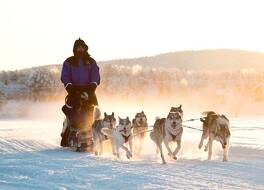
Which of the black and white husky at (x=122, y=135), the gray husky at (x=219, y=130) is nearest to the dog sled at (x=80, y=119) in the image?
the black and white husky at (x=122, y=135)

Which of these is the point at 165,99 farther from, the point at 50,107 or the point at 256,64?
the point at 256,64

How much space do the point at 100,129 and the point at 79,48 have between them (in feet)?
5.47

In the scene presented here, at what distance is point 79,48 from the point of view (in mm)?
11844

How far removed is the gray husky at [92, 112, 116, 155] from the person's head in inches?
54.4

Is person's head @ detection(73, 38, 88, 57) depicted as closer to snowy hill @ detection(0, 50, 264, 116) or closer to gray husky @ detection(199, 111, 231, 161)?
gray husky @ detection(199, 111, 231, 161)

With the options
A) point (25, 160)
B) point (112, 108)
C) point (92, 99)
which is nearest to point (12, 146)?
point (92, 99)

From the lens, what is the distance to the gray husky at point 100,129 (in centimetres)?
1204

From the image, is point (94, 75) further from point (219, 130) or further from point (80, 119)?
point (219, 130)

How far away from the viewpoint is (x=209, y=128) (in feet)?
39.4

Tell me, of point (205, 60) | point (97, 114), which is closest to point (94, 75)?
point (97, 114)

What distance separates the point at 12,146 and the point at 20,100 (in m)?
22.3

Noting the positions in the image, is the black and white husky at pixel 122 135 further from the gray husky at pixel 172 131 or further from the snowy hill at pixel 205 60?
the snowy hill at pixel 205 60

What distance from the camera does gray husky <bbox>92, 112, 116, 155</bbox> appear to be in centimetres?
1204

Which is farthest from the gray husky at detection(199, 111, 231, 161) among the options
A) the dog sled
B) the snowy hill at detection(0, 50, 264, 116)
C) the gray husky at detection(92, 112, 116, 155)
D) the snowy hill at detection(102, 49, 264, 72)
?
the snowy hill at detection(102, 49, 264, 72)
